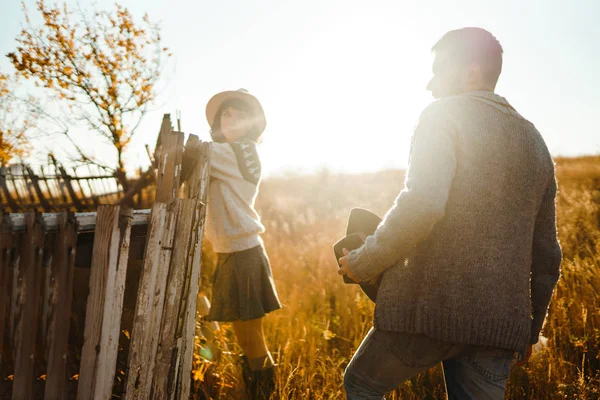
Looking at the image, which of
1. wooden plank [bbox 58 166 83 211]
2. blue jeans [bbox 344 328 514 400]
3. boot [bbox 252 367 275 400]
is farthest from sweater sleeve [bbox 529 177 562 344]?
wooden plank [bbox 58 166 83 211]

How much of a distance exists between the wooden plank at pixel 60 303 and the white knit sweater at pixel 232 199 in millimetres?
977

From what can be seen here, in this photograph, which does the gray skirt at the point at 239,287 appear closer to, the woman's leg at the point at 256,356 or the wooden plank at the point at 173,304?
the woman's leg at the point at 256,356

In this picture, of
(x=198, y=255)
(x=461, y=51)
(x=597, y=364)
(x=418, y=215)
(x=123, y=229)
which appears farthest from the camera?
(x=597, y=364)

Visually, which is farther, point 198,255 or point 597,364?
point 597,364

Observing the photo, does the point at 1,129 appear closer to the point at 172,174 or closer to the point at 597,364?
the point at 172,174

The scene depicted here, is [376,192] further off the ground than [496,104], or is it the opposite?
[496,104]

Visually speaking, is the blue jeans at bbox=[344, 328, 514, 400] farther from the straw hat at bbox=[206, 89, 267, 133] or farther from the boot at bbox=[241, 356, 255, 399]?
the straw hat at bbox=[206, 89, 267, 133]

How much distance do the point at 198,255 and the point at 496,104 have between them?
56.7 inches

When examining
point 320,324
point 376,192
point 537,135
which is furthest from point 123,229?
point 376,192

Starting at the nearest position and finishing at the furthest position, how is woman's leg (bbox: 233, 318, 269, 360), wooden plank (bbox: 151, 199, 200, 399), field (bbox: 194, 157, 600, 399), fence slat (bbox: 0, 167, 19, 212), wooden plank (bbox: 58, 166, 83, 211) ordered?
wooden plank (bbox: 151, 199, 200, 399)
woman's leg (bbox: 233, 318, 269, 360)
field (bbox: 194, 157, 600, 399)
wooden plank (bbox: 58, 166, 83, 211)
fence slat (bbox: 0, 167, 19, 212)

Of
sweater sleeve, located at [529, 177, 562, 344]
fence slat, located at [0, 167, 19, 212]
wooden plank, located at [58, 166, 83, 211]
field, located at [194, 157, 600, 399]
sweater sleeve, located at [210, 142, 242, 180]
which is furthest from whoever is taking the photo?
fence slat, located at [0, 167, 19, 212]

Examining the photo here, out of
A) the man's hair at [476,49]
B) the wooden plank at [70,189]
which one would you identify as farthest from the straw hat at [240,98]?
the wooden plank at [70,189]

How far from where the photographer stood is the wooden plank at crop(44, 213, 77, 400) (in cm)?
148

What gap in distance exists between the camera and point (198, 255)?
6.37ft
